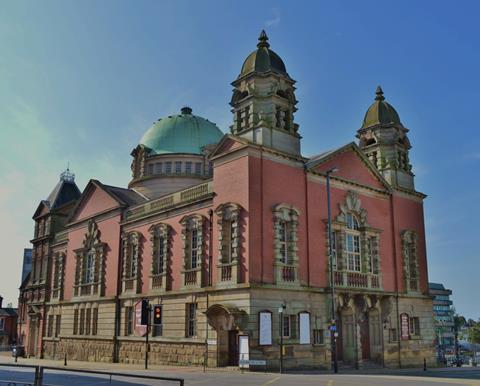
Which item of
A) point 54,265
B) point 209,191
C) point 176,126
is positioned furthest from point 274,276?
point 54,265

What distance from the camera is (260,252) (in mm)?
28922

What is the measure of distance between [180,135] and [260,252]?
70.3 feet

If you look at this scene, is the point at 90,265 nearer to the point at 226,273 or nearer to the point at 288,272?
the point at 226,273

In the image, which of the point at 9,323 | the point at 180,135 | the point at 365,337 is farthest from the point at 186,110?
the point at 9,323

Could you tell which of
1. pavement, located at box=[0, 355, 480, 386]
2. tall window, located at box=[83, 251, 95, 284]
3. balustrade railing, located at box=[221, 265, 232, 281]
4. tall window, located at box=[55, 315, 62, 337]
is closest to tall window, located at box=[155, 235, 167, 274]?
balustrade railing, located at box=[221, 265, 232, 281]

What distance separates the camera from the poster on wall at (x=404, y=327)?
35750 mm

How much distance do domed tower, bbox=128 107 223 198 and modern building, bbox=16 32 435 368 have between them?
0.62ft

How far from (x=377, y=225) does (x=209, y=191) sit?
471 inches

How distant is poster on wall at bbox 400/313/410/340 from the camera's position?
117 ft

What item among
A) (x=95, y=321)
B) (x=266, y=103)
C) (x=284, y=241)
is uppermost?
(x=266, y=103)

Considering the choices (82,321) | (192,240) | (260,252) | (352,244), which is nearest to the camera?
(260,252)

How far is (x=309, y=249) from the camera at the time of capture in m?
31.6

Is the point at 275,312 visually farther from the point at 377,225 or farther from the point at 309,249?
the point at 377,225

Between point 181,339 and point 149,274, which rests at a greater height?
point 149,274
